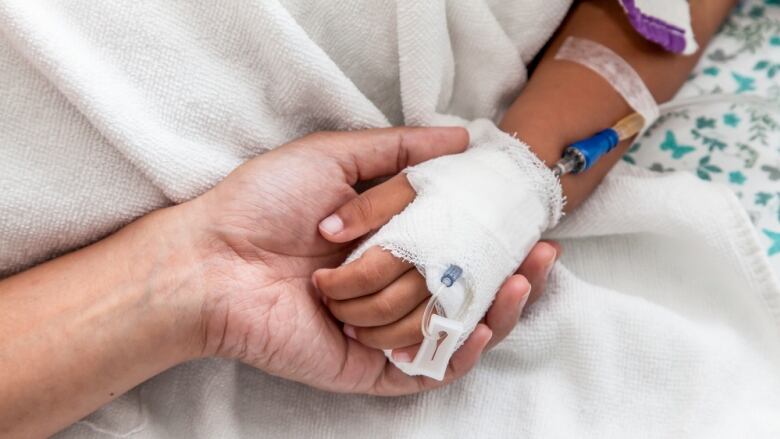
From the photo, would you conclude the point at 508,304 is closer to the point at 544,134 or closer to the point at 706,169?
the point at 544,134

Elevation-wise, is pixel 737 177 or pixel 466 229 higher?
pixel 466 229

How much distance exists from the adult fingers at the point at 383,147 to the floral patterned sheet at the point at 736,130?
33cm

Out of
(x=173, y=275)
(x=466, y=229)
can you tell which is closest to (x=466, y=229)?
(x=466, y=229)

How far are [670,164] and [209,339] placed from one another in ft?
2.26

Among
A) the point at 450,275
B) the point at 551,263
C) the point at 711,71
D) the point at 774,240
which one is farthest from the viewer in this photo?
the point at 711,71

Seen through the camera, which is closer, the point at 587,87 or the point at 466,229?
the point at 466,229

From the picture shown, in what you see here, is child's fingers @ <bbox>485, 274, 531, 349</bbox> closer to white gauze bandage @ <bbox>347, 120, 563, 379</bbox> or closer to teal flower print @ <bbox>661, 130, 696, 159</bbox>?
white gauze bandage @ <bbox>347, 120, 563, 379</bbox>

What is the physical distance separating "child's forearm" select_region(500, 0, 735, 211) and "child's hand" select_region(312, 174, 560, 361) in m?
0.16

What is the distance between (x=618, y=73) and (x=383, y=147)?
0.37 meters

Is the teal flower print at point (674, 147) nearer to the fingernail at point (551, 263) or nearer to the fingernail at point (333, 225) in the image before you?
the fingernail at point (551, 263)

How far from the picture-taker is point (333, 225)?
80 cm

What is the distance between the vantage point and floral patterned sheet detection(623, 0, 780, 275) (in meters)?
1.00

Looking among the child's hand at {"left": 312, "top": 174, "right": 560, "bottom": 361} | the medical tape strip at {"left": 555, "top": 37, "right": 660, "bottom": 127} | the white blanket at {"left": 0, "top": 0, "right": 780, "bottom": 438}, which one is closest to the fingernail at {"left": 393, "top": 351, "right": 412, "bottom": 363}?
the child's hand at {"left": 312, "top": 174, "right": 560, "bottom": 361}

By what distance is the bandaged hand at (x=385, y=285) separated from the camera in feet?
2.49
